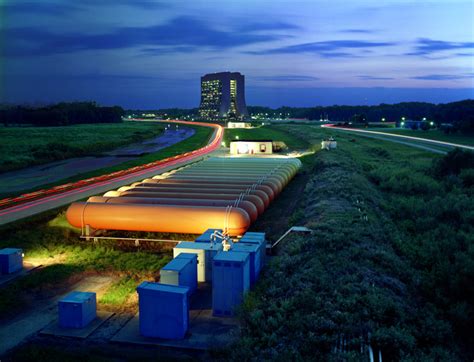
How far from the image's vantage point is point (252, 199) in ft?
72.0

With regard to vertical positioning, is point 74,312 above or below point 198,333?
above

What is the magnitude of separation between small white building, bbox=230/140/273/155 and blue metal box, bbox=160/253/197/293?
4258cm

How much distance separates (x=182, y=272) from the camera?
A: 12.3 meters

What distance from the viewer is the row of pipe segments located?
18328mm

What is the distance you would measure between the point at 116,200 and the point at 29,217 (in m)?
4.61

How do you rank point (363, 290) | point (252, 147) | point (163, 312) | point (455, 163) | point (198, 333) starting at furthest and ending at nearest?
point (252, 147)
point (455, 163)
point (363, 290)
point (198, 333)
point (163, 312)

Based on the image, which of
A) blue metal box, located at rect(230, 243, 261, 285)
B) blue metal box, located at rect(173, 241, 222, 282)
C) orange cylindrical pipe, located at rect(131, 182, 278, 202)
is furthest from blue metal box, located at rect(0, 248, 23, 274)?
orange cylindrical pipe, located at rect(131, 182, 278, 202)

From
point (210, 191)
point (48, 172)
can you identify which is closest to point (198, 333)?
point (210, 191)

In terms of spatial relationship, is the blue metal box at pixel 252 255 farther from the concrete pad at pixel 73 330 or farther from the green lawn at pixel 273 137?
the green lawn at pixel 273 137

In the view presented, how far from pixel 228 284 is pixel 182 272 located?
4.41 ft

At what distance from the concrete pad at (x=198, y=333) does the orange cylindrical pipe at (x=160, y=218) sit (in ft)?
19.4

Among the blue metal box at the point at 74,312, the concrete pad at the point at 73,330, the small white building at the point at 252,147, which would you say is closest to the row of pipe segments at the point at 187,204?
the concrete pad at the point at 73,330

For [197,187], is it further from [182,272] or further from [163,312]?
[163,312]

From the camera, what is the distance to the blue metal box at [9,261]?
15172 mm
